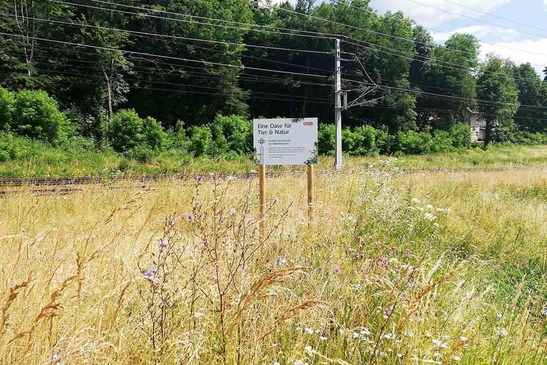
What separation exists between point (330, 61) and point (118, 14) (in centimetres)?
2556

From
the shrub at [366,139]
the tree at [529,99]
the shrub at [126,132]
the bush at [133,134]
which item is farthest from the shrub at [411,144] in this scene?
the tree at [529,99]

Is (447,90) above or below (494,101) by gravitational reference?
above

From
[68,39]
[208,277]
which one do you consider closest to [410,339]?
[208,277]

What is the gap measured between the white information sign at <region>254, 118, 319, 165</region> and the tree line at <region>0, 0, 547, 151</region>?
80.5ft

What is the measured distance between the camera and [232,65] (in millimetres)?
42625

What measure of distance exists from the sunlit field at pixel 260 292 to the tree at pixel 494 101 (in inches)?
2518

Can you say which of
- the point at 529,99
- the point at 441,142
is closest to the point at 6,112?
the point at 441,142

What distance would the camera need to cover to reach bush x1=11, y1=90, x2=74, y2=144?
23234 mm

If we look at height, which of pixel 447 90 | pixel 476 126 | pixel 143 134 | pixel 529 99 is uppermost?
pixel 529 99

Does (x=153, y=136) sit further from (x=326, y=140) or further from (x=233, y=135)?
(x=326, y=140)

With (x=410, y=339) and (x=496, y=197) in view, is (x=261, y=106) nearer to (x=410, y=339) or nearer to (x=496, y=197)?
(x=496, y=197)

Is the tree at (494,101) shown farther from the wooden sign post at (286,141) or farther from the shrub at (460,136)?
the wooden sign post at (286,141)

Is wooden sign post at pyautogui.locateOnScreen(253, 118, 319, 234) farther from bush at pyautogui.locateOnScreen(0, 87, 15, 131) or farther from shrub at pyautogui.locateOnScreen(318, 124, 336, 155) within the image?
shrub at pyautogui.locateOnScreen(318, 124, 336, 155)

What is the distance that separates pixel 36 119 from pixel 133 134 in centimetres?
543
